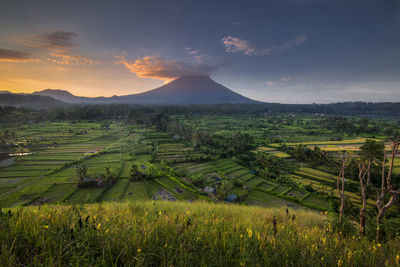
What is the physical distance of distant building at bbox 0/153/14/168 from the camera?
33.4 m

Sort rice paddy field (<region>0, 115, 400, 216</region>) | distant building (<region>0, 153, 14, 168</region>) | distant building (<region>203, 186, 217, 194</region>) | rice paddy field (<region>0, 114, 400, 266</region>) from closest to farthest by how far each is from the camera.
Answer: rice paddy field (<region>0, 114, 400, 266</region>), rice paddy field (<region>0, 115, 400, 216</region>), distant building (<region>203, 186, 217, 194</region>), distant building (<region>0, 153, 14, 168</region>)

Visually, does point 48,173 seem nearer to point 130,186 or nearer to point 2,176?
point 2,176

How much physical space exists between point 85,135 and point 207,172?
51930mm

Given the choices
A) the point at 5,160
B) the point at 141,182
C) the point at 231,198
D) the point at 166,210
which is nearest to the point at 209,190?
the point at 231,198

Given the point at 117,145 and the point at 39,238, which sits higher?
the point at 39,238

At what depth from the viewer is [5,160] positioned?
35.3 metres

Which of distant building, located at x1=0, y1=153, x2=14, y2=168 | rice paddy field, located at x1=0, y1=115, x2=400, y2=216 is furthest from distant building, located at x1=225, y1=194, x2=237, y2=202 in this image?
distant building, located at x1=0, y1=153, x2=14, y2=168

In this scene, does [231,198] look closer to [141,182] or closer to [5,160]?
[141,182]

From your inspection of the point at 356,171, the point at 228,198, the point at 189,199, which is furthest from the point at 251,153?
the point at 189,199

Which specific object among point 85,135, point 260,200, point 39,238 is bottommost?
point 260,200

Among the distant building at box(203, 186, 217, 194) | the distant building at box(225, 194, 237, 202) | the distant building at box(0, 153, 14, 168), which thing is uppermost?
the distant building at box(0, 153, 14, 168)

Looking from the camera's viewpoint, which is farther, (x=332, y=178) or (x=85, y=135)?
(x=85, y=135)

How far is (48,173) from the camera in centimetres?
3002

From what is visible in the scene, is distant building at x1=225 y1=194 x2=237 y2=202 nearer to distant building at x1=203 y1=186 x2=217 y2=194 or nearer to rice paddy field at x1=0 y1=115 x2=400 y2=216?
rice paddy field at x1=0 y1=115 x2=400 y2=216
